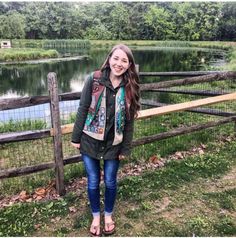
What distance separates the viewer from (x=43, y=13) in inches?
3280

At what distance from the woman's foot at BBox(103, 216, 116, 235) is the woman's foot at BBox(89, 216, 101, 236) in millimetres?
76

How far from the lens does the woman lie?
11.2 feet

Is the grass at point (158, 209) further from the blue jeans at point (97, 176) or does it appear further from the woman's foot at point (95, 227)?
the blue jeans at point (97, 176)

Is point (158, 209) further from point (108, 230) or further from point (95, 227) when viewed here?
point (95, 227)

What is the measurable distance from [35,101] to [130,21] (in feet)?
284

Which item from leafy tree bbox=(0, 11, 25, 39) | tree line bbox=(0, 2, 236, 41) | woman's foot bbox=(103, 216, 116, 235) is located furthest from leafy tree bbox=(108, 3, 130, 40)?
woman's foot bbox=(103, 216, 116, 235)

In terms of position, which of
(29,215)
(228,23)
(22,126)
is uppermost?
(228,23)

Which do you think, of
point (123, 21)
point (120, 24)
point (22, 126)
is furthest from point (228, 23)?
point (22, 126)

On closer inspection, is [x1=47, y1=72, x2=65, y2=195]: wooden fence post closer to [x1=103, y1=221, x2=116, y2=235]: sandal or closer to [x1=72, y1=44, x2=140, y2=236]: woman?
[x1=72, y1=44, x2=140, y2=236]: woman

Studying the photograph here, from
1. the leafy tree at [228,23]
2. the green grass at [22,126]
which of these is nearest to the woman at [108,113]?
the green grass at [22,126]

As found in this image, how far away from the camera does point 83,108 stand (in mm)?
3482

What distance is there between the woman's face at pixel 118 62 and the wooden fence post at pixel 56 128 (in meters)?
1.20

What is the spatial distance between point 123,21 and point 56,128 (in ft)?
280

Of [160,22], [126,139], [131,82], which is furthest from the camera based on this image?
[160,22]
